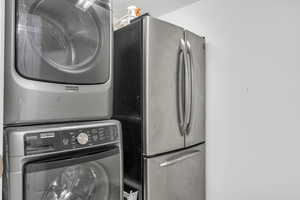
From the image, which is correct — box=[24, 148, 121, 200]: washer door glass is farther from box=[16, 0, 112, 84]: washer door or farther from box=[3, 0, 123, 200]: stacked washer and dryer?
box=[16, 0, 112, 84]: washer door

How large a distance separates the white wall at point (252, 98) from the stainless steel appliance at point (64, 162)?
42.0 inches

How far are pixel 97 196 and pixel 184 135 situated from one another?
0.79 meters

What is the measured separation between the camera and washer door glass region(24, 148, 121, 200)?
0.76 meters

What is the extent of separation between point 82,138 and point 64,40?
19.2 inches

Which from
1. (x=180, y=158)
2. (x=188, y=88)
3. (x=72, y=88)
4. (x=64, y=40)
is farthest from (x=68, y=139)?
(x=188, y=88)

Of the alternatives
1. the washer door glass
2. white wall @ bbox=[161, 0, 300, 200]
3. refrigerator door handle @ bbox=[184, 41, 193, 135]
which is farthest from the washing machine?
white wall @ bbox=[161, 0, 300, 200]

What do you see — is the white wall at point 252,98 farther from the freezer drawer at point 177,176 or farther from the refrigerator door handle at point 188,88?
the refrigerator door handle at point 188,88

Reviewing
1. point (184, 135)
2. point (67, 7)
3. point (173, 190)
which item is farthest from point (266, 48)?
point (67, 7)

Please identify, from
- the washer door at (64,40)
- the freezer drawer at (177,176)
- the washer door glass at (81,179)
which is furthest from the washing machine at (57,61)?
the freezer drawer at (177,176)

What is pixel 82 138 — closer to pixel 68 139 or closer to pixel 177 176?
pixel 68 139

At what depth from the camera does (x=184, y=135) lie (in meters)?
1.49

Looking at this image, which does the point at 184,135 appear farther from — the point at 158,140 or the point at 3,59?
the point at 3,59

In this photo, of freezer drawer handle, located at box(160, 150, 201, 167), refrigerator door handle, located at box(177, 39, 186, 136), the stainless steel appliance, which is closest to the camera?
the stainless steel appliance

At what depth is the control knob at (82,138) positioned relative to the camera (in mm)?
864
